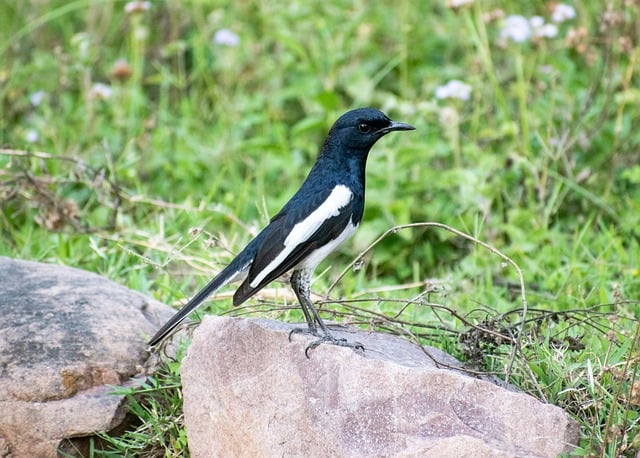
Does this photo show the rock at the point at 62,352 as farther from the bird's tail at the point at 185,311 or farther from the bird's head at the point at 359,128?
the bird's head at the point at 359,128

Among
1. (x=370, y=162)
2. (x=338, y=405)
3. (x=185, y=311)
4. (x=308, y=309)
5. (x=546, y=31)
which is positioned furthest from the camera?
(x=370, y=162)

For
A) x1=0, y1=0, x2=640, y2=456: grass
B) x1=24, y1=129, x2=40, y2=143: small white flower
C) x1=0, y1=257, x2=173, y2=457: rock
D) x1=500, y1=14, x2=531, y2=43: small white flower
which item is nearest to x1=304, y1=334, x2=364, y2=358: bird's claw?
x1=0, y1=0, x2=640, y2=456: grass

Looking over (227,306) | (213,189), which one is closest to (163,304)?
(227,306)

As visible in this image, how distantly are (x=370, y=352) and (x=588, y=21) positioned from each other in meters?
4.62

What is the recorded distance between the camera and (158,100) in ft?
27.4

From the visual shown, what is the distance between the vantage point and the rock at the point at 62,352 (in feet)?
13.1

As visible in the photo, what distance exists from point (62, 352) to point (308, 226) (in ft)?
3.69

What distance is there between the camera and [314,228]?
161 inches

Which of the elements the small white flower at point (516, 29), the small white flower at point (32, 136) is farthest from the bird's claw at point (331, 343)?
the small white flower at point (32, 136)

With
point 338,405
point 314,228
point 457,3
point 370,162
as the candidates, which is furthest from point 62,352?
point 457,3

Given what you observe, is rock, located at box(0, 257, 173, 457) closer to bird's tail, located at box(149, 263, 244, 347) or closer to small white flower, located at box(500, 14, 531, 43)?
bird's tail, located at box(149, 263, 244, 347)

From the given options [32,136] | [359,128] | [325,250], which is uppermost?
[359,128]

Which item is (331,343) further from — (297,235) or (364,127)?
(364,127)

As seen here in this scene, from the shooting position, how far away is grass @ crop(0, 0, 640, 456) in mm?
4637
